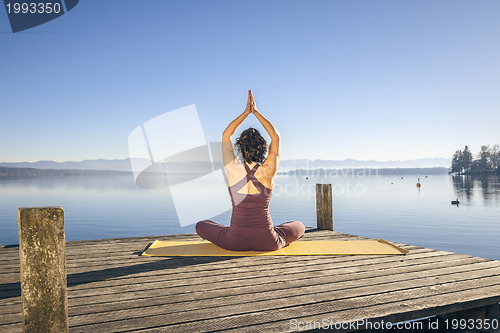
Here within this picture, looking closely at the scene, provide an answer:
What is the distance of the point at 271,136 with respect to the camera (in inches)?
195

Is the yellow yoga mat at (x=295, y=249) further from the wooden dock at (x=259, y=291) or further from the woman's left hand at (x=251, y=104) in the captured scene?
the woman's left hand at (x=251, y=104)

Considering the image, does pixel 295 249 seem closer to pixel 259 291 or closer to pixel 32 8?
pixel 259 291

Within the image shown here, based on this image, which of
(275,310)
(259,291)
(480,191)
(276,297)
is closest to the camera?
(275,310)

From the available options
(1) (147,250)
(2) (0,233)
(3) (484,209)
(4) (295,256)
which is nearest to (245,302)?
(4) (295,256)

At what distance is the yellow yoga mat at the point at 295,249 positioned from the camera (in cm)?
527

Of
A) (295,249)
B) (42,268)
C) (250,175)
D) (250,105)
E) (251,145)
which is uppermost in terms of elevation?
(250,105)

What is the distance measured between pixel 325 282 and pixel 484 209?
3118 cm

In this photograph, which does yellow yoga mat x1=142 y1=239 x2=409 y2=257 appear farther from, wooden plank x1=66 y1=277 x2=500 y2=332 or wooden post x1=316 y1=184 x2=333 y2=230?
wooden plank x1=66 y1=277 x2=500 y2=332

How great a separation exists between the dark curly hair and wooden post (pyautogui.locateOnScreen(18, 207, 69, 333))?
9.78 feet

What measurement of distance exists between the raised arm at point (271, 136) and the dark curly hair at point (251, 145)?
13cm

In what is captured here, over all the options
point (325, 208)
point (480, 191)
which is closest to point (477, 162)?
point (480, 191)

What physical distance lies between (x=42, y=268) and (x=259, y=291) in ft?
Answer: 6.53

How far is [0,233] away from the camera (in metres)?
18.6

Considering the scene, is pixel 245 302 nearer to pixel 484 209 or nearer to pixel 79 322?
pixel 79 322
